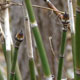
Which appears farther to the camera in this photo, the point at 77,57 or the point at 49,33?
the point at 49,33

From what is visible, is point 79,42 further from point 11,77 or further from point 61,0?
point 61,0

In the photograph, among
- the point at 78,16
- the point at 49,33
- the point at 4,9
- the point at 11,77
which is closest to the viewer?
the point at 78,16

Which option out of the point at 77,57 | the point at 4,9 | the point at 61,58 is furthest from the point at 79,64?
the point at 4,9

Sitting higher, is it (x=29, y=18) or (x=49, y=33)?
(x=29, y=18)

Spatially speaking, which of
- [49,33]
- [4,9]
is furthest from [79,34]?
[49,33]

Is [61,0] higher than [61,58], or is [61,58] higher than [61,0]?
[61,0]

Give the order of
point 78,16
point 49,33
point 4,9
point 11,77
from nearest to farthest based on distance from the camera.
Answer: point 78,16 → point 11,77 → point 4,9 → point 49,33

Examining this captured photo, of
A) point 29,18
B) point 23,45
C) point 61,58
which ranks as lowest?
point 23,45

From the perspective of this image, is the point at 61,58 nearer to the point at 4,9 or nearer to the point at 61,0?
the point at 4,9

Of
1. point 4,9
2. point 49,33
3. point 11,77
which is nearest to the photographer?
point 11,77
